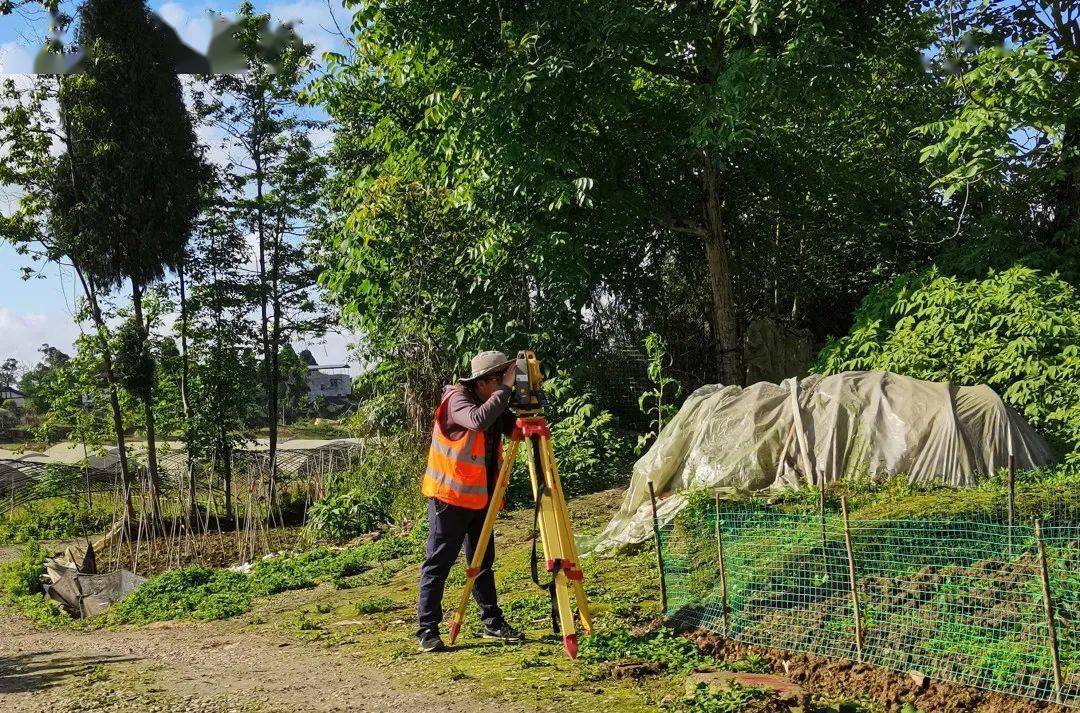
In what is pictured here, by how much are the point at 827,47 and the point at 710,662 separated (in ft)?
25.6

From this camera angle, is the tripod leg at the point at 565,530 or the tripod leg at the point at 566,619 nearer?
the tripod leg at the point at 566,619

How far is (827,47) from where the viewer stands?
10781 mm

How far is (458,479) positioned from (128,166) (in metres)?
16.1

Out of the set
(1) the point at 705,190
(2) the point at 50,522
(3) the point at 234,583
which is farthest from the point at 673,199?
(2) the point at 50,522

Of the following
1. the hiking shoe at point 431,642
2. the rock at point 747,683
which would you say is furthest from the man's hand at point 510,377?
the rock at point 747,683

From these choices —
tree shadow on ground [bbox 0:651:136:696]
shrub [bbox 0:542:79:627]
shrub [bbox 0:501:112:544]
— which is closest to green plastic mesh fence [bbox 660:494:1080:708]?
tree shadow on ground [bbox 0:651:136:696]

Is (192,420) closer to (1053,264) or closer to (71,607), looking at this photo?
(71,607)

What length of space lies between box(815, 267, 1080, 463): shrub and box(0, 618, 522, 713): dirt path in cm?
684

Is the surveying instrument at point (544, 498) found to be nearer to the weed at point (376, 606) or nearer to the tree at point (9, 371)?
the weed at point (376, 606)

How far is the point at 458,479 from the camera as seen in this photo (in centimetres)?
567

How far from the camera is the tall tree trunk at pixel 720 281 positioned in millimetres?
13898

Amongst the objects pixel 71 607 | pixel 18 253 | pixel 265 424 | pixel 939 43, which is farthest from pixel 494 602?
pixel 265 424

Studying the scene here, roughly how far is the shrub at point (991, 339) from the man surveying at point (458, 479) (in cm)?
594

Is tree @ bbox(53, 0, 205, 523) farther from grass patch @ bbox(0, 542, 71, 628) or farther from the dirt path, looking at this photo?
the dirt path
